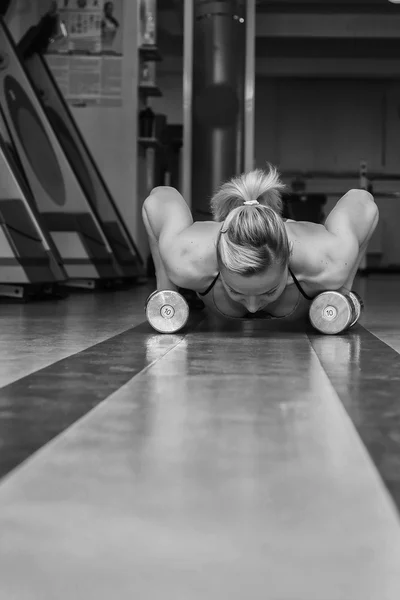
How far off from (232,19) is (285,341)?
4224mm

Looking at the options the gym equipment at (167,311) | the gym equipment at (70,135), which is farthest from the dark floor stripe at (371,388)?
the gym equipment at (70,135)

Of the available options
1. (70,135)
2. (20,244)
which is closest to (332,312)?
(20,244)

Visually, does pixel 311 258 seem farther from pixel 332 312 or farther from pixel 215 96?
pixel 215 96

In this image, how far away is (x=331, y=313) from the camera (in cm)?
209

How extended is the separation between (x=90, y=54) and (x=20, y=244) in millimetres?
3464

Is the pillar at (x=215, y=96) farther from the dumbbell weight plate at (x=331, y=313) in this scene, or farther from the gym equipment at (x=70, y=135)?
the dumbbell weight plate at (x=331, y=313)

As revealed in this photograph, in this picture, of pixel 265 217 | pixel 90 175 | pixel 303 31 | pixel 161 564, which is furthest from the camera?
pixel 303 31

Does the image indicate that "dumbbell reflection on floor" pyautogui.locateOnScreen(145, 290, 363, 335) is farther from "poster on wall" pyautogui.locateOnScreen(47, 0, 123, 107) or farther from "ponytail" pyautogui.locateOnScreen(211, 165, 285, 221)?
"poster on wall" pyautogui.locateOnScreen(47, 0, 123, 107)

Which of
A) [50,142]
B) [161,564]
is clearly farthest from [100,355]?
[50,142]

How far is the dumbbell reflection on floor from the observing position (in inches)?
81.4

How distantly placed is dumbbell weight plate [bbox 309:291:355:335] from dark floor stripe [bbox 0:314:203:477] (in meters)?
0.39

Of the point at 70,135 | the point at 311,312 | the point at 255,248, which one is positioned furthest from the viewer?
the point at 70,135

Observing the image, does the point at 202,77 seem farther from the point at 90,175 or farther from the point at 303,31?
the point at 303,31

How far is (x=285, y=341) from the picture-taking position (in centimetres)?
198
